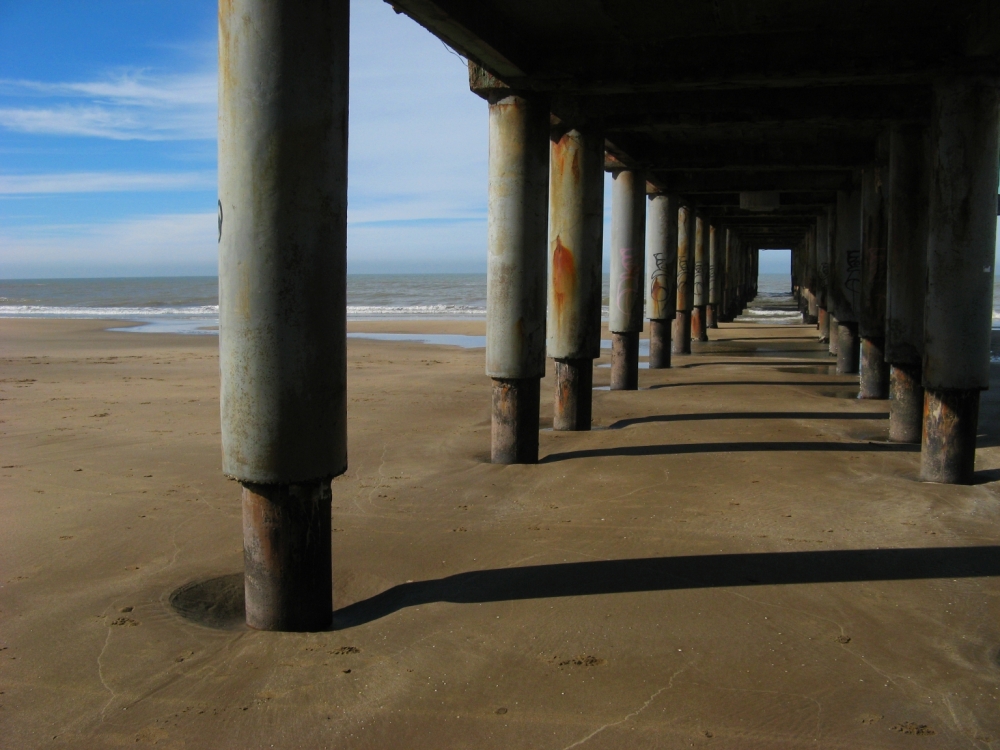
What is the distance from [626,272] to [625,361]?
1376mm

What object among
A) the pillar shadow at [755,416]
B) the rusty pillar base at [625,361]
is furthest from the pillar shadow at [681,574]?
the rusty pillar base at [625,361]

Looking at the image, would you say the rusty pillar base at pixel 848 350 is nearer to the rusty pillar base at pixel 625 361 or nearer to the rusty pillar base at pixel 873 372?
the rusty pillar base at pixel 873 372

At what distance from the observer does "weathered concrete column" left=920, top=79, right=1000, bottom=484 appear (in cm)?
764

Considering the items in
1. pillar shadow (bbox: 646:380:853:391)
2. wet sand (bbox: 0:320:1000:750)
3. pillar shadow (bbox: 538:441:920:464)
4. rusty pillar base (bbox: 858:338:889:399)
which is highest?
rusty pillar base (bbox: 858:338:889:399)

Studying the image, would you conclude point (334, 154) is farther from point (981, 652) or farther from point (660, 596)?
point (981, 652)

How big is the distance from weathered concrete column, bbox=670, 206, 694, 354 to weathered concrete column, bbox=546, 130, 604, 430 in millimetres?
10771

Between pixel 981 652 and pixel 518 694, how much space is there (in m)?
2.31

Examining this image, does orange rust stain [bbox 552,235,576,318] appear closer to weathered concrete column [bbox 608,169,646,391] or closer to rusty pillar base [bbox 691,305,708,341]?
weathered concrete column [bbox 608,169,646,391]

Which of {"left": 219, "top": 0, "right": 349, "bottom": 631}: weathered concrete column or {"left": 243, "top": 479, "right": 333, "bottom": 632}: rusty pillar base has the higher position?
{"left": 219, "top": 0, "right": 349, "bottom": 631}: weathered concrete column

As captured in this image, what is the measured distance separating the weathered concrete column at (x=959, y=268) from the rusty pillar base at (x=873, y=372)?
4914 millimetres

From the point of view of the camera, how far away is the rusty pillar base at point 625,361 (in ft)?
45.9

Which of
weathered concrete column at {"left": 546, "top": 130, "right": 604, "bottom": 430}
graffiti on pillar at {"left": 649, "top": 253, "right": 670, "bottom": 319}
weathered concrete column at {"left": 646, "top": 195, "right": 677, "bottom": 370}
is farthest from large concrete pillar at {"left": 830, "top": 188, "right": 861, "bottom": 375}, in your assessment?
weathered concrete column at {"left": 546, "top": 130, "right": 604, "bottom": 430}

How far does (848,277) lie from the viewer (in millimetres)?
15953

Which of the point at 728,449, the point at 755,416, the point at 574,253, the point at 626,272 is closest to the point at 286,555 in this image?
the point at 728,449
